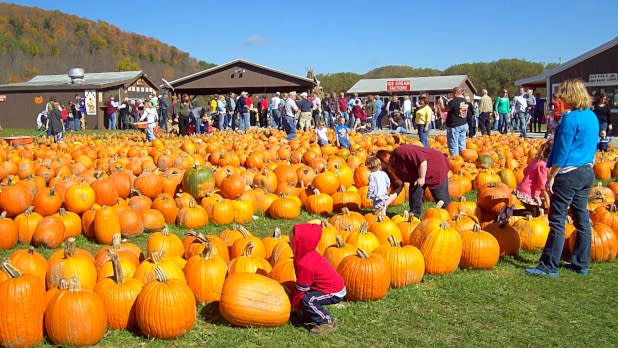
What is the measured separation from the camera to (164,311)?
4484mm

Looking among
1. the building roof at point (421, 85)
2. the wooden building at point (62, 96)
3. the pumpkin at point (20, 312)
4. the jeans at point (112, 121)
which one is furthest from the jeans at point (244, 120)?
the building roof at point (421, 85)

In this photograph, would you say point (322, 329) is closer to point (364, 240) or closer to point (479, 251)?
point (364, 240)

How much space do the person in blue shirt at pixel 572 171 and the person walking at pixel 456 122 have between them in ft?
24.1

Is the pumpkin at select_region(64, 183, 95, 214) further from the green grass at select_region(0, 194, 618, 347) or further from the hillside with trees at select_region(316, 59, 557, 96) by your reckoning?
the hillside with trees at select_region(316, 59, 557, 96)

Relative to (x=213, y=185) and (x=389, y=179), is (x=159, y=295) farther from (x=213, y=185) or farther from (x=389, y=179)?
(x=213, y=185)

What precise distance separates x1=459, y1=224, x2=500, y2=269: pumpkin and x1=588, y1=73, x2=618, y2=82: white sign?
82.6 feet

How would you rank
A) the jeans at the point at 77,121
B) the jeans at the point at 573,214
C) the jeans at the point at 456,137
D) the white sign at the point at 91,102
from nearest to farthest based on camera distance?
the jeans at the point at 573,214
the jeans at the point at 456,137
the jeans at the point at 77,121
the white sign at the point at 91,102

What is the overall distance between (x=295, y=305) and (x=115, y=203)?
5359mm

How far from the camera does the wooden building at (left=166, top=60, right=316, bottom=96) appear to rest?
133 ft

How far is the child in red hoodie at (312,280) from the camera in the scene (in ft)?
15.3

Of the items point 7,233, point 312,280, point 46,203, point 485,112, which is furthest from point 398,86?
point 312,280

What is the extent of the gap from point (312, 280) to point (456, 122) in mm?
9426

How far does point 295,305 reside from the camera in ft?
15.8

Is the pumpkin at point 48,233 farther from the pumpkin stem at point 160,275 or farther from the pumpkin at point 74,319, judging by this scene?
the pumpkin stem at point 160,275
